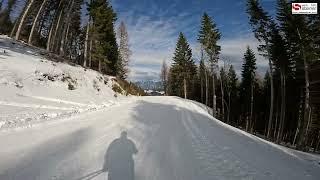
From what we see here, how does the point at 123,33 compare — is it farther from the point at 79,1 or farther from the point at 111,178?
the point at 111,178

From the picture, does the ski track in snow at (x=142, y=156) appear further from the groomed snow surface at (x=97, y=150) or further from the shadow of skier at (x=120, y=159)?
the shadow of skier at (x=120, y=159)

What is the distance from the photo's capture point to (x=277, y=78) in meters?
47.9

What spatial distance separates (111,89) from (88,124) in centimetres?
1968

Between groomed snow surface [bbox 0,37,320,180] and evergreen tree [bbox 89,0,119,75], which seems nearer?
groomed snow surface [bbox 0,37,320,180]

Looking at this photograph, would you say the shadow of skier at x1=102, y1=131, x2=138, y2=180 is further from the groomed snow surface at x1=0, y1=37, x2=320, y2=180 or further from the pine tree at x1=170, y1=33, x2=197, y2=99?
the pine tree at x1=170, y1=33, x2=197, y2=99

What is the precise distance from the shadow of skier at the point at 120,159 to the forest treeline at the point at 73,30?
2096 centimetres

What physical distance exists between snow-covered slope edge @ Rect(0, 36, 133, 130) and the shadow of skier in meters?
3.69

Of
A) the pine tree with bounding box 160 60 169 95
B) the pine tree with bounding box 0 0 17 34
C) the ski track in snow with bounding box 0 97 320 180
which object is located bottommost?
the ski track in snow with bounding box 0 97 320 180

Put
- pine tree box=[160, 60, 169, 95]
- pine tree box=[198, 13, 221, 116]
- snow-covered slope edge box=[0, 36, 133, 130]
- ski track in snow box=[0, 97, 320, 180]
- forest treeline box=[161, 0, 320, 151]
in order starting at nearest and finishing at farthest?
1. ski track in snow box=[0, 97, 320, 180]
2. snow-covered slope edge box=[0, 36, 133, 130]
3. forest treeline box=[161, 0, 320, 151]
4. pine tree box=[198, 13, 221, 116]
5. pine tree box=[160, 60, 169, 95]

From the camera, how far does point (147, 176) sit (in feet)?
21.7

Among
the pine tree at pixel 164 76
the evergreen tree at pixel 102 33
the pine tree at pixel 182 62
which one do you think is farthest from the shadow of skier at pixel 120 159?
the pine tree at pixel 164 76

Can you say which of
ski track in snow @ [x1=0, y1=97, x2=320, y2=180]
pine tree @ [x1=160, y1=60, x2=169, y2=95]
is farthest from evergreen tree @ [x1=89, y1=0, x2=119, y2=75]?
pine tree @ [x1=160, y1=60, x2=169, y2=95]

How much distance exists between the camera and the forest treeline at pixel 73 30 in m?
35.8

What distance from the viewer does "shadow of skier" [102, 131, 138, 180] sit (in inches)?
256
